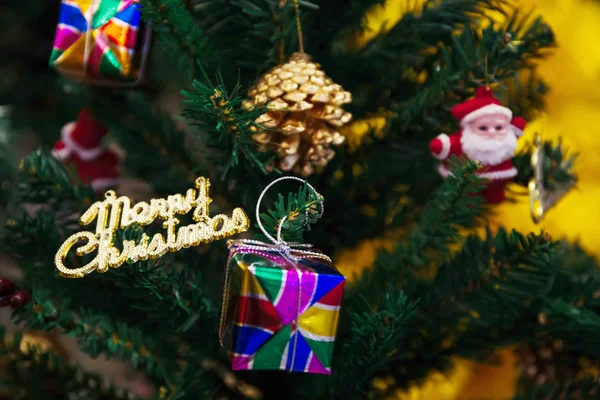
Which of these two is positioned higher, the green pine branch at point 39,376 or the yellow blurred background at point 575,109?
the yellow blurred background at point 575,109

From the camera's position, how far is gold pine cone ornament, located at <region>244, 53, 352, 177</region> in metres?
0.43

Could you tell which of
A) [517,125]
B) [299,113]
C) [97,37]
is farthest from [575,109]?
[97,37]

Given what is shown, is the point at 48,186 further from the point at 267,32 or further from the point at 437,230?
the point at 437,230

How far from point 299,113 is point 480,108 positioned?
0.51 feet

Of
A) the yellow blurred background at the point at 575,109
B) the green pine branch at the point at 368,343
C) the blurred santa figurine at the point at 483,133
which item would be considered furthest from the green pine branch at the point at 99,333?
the yellow blurred background at the point at 575,109

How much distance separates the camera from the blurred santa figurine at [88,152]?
0.63 m

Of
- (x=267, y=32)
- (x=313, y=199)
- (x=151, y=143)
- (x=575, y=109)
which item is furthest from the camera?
(x=575, y=109)

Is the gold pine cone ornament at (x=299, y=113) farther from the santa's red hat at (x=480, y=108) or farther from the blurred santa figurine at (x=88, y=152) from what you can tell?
the blurred santa figurine at (x=88, y=152)

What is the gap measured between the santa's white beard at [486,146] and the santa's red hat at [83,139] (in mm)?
395

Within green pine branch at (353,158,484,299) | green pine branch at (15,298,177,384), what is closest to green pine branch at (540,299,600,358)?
green pine branch at (353,158,484,299)

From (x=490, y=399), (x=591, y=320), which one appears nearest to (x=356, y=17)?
(x=591, y=320)

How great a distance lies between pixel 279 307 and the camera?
14.9 inches

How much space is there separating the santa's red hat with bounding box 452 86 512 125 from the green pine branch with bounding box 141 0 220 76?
0.21m

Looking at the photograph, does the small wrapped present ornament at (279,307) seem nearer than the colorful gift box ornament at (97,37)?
A: Yes
